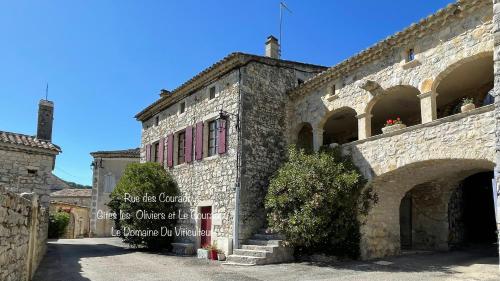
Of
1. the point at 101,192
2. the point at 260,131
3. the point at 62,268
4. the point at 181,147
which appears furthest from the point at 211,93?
the point at 101,192

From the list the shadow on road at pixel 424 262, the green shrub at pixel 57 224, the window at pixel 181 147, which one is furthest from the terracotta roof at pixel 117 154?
the shadow on road at pixel 424 262

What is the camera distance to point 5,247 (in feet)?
15.2

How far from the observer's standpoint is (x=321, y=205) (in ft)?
33.8

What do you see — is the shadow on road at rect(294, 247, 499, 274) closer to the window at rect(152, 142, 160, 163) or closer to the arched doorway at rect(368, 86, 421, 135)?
the arched doorway at rect(368, 86, 421, 135)

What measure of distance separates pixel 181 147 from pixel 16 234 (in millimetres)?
10744

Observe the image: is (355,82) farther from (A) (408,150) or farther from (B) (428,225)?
(B) (428,225)

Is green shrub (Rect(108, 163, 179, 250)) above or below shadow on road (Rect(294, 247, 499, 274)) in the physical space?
above

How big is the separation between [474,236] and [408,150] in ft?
25.7

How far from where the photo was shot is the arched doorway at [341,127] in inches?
553

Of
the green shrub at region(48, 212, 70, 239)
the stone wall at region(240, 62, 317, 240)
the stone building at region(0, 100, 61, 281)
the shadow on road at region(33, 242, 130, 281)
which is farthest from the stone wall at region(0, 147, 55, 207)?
the green shrub at region(48, 212, 70, 239)

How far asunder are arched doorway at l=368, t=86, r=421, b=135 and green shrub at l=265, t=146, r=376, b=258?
7.26 feet

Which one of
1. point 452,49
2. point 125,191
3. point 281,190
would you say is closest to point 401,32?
point 452,49

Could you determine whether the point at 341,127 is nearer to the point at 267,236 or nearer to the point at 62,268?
the point at 267,236

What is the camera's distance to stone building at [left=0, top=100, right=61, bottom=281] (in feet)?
15.7
